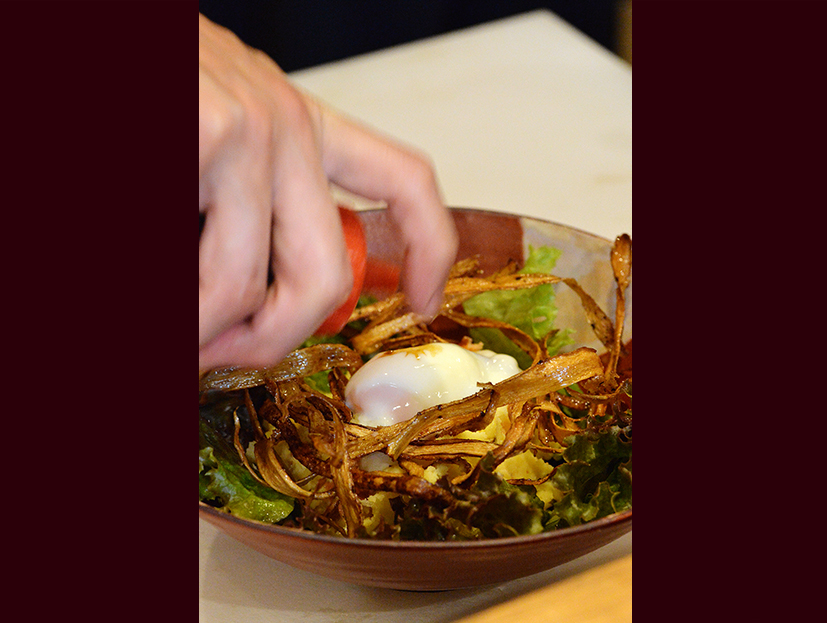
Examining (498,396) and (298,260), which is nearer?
(298,260)

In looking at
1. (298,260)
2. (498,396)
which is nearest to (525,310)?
(498,396)

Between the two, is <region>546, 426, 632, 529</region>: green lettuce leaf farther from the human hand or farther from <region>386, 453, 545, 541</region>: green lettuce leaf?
the human hand

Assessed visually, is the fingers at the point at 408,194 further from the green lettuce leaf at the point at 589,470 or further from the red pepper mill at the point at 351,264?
the green lettuce leaf at the point at 589,470

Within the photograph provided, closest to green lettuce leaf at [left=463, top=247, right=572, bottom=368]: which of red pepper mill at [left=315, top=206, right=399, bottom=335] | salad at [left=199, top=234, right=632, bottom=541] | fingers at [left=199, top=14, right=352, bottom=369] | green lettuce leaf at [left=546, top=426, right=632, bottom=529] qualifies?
salad at [left=199, top=234, right=632, bottom=541]

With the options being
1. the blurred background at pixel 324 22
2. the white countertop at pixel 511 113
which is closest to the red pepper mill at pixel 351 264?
the white countertop at pixel 511 113

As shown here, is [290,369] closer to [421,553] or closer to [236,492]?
[236,492]
